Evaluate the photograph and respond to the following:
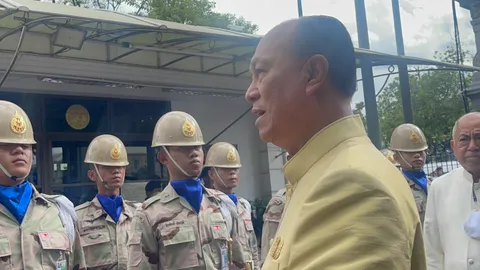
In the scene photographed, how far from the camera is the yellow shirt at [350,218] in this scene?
961mm

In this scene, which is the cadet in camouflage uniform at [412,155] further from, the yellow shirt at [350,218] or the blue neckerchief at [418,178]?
the yellow shirt at [350,218]

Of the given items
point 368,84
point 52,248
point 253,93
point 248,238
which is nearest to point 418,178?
point 248,238

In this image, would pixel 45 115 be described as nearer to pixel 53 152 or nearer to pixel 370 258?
pixel 53 152

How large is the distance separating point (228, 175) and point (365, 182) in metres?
5.11

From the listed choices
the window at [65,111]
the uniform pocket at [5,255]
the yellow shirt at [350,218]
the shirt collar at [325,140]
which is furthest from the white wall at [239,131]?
the yellow shirt at [350,218]

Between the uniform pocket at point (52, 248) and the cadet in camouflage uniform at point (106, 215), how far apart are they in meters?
1.40

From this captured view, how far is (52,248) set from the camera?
122 inches

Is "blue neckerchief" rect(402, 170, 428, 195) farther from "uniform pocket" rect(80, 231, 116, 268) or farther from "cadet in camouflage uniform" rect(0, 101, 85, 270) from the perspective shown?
"cadet in camouflage uniform" rect(0, 101, 85, 270)

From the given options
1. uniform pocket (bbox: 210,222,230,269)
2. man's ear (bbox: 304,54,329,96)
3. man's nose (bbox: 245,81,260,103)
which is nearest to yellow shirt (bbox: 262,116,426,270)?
man's ear (bbox: 304,54,329,96)

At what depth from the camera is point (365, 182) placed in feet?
3.31

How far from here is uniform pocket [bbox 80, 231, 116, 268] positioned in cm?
458

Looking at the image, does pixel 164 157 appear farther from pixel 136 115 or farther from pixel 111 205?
pixel 136 115

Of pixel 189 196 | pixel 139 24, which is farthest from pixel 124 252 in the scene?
pixel 139 24

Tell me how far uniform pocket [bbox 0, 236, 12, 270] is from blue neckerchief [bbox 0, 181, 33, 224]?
0.54ft
